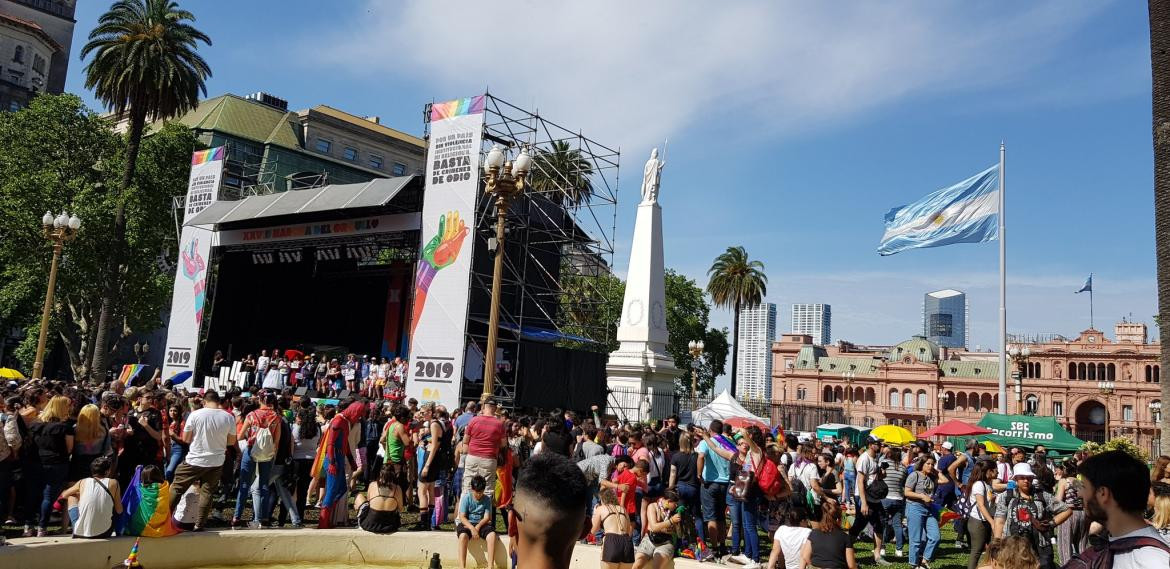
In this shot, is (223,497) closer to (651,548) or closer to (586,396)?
(651,548)

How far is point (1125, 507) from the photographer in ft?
10.5

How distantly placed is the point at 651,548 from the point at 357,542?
11.5 feet

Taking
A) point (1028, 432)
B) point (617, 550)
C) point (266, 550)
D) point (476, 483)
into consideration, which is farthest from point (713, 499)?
point (1028, 432)

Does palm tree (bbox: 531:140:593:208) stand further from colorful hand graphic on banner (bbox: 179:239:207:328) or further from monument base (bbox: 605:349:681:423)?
colorful hand graphic on banner (bbox: 179:239:207:328)

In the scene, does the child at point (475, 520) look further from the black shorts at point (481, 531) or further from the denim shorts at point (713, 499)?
the denim shorts at point (713, 499)

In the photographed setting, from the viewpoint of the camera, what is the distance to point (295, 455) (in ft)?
31.7

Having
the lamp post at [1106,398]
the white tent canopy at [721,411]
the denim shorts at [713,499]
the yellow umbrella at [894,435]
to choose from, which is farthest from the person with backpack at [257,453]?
the lamp post at [1106,398]

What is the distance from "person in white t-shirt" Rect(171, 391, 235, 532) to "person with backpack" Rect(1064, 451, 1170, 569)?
802 centimetres

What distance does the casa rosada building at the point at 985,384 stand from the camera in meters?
72.1

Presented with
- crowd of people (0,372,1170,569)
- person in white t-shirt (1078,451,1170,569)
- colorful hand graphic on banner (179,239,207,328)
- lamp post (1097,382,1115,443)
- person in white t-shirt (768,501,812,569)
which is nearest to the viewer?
person in white t-shirt (1078,451,1170,569)

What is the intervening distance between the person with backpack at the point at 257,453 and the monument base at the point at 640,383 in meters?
12.8

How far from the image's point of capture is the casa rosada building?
72.1m

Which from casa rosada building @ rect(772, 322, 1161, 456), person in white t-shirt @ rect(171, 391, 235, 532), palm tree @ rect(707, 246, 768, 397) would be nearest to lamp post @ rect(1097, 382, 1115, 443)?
casa rosada building @ rect(772, 322, 1161, 456)

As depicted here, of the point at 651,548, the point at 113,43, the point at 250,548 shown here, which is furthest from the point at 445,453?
the point at 113,43
